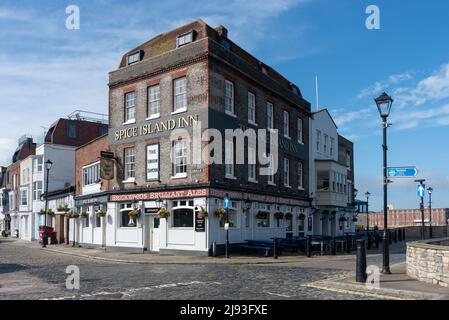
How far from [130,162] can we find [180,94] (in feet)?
17.7

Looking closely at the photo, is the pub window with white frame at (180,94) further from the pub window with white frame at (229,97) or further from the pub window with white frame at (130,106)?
the pub window with white frame at (130,106)

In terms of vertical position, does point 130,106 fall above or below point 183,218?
above

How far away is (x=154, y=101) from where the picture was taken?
26.9 metres

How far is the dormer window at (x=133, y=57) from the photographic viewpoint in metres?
28.7

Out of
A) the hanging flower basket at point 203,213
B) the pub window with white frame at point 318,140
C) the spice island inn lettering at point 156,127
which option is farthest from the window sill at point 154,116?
the pub window with white frame at point 318,140

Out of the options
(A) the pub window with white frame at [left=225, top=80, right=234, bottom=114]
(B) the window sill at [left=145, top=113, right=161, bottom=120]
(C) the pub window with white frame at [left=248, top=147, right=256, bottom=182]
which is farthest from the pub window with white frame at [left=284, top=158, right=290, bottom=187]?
(B) the window sill at [left=145, top=113, right=161, bottom=120]

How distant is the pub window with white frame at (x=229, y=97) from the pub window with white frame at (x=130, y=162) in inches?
243

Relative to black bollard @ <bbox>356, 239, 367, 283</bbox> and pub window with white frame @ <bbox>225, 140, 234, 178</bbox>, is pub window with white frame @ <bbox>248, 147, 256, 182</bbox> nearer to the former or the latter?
pub window with white frame @ <bbox>225, 140, 234, 178</bbox>

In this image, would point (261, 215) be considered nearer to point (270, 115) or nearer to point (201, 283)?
point (270, 115)

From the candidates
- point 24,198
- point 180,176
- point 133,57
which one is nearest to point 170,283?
point 180,176

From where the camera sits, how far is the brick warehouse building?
23984 mm

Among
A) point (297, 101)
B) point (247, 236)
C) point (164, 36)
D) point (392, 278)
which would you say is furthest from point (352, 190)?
point (392, 278)
